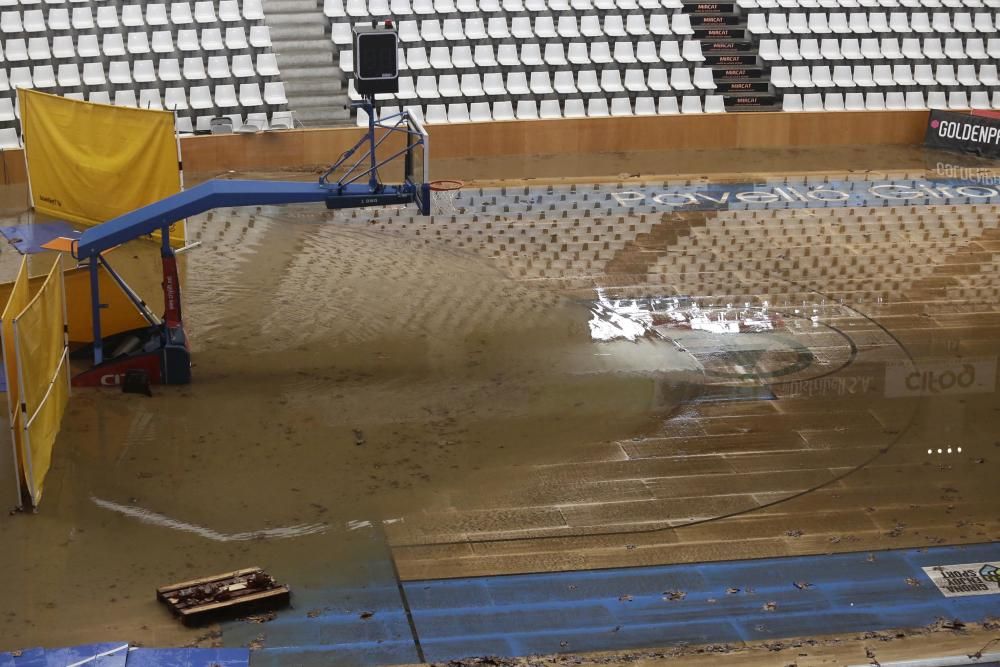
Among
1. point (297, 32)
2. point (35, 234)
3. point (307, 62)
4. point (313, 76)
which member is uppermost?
point (297, 32)

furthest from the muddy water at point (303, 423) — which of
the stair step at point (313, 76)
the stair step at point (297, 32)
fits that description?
the stair step at point (297, 32)

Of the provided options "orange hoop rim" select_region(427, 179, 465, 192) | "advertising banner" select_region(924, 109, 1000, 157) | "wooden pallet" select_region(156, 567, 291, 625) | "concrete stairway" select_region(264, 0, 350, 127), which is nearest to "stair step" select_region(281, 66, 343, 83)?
"concrete stairway" select_region(264, 0, 350, 127)

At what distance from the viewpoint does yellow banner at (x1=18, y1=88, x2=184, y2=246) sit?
17.1 metres

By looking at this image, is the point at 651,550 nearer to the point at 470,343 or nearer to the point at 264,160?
the point at 470,343

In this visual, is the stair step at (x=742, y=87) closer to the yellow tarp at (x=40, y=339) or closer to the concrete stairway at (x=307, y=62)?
the concrete stairway at (x=307, y=62)

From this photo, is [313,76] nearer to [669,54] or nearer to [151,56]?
[151,56]

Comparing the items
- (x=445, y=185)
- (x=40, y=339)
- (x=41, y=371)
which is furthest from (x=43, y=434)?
(x=445, y=185)

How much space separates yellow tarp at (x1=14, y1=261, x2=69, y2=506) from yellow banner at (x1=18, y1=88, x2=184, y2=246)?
4.85 metres

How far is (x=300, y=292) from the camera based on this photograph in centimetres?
1631

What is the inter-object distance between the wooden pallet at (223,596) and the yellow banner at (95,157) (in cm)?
818

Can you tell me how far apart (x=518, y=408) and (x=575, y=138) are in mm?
10242

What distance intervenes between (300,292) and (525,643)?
303 inches

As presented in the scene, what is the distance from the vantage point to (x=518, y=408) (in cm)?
1342

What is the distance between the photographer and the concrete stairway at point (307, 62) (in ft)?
75.8
